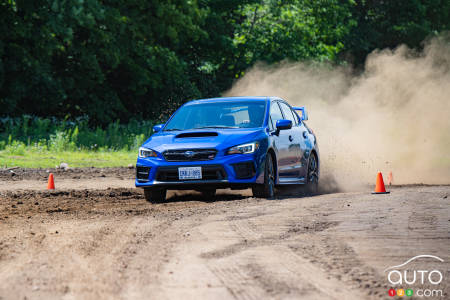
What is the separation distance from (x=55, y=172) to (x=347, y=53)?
3671 cm

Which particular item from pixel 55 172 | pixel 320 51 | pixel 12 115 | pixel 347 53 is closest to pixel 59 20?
pixel 12 115

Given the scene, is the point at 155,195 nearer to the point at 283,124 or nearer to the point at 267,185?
the point at 267,185

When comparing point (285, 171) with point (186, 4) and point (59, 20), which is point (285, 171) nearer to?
point (59, 20)

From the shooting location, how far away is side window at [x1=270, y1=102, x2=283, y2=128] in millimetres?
13438

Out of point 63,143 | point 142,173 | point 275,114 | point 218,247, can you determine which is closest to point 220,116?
point 275,114

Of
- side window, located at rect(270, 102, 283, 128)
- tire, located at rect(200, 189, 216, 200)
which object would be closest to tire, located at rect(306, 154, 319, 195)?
side window, located at rect(270, 102, 283, 128)

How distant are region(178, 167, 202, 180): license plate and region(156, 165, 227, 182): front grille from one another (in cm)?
6

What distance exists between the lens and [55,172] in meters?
20.0

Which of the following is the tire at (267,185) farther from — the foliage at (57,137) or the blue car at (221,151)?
the foliage at (57,137)

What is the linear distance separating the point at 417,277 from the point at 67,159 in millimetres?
18255

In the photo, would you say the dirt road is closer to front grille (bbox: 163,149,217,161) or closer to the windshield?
front grille (bbox: 163,149,217,161)

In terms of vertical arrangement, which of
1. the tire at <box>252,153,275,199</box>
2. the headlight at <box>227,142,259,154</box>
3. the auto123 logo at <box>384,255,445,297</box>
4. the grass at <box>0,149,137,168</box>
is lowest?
the auto123 logo at <box>384,255,445,297</box>

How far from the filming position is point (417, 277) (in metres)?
6.48

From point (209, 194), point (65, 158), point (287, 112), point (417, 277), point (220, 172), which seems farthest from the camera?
point (65, 158)
